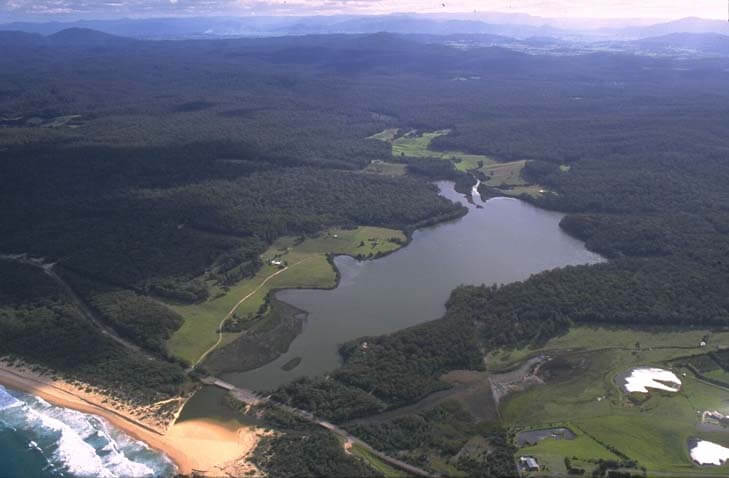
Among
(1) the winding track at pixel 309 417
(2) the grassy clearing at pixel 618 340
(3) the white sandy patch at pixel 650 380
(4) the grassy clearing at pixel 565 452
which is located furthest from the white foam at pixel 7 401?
(3) the white sandy patch at pixel 650 380

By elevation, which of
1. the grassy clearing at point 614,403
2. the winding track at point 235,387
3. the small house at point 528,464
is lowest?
the winding track at point 235,387

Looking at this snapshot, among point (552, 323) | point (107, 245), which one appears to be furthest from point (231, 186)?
point (552, 323)

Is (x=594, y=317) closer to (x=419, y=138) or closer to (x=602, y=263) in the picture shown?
(x=602, y=263)

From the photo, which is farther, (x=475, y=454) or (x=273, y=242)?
(x=273, y=242)

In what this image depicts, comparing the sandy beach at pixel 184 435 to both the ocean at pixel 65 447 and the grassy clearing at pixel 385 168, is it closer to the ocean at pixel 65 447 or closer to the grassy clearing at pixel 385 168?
the ocean at pixel 65 447

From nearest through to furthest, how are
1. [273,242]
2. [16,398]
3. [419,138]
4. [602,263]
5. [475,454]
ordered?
[475,454]
[16,398]
[602,263]
[273,242]
[419,138]

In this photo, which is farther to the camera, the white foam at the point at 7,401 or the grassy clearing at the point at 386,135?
the grassy clearing at the point at 386,135

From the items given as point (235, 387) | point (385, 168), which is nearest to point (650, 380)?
point (235, 387)
